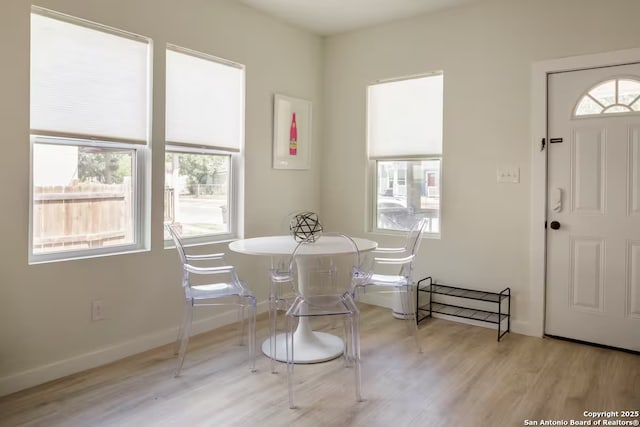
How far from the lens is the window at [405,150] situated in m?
4.13

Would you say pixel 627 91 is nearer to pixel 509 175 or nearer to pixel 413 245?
pixel 509 175

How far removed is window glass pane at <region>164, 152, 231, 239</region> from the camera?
3.44m

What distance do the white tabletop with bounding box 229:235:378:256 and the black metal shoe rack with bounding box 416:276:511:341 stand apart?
42.4 inches

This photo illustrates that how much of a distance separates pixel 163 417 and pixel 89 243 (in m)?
1.29

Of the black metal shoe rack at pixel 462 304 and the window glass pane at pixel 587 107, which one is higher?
the window glass pane at pixel 587 107

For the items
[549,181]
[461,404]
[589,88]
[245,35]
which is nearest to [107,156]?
[245,35]

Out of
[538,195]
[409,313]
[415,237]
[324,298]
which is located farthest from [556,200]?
[324,298]

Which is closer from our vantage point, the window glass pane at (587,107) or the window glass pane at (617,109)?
the window glass pane at (617,109)

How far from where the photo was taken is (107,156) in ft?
10.0

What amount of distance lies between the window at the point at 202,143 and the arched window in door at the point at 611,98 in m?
2.68

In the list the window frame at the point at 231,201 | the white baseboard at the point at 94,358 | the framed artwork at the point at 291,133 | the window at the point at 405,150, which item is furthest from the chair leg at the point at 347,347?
the framed artwork at the point at 291,133

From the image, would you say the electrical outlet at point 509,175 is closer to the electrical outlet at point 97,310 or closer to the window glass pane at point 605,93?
the window glass pane at point 605,93

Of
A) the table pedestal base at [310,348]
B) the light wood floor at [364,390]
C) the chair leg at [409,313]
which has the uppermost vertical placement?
the chair leg at [409,313]

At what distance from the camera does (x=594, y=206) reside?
336 cm
